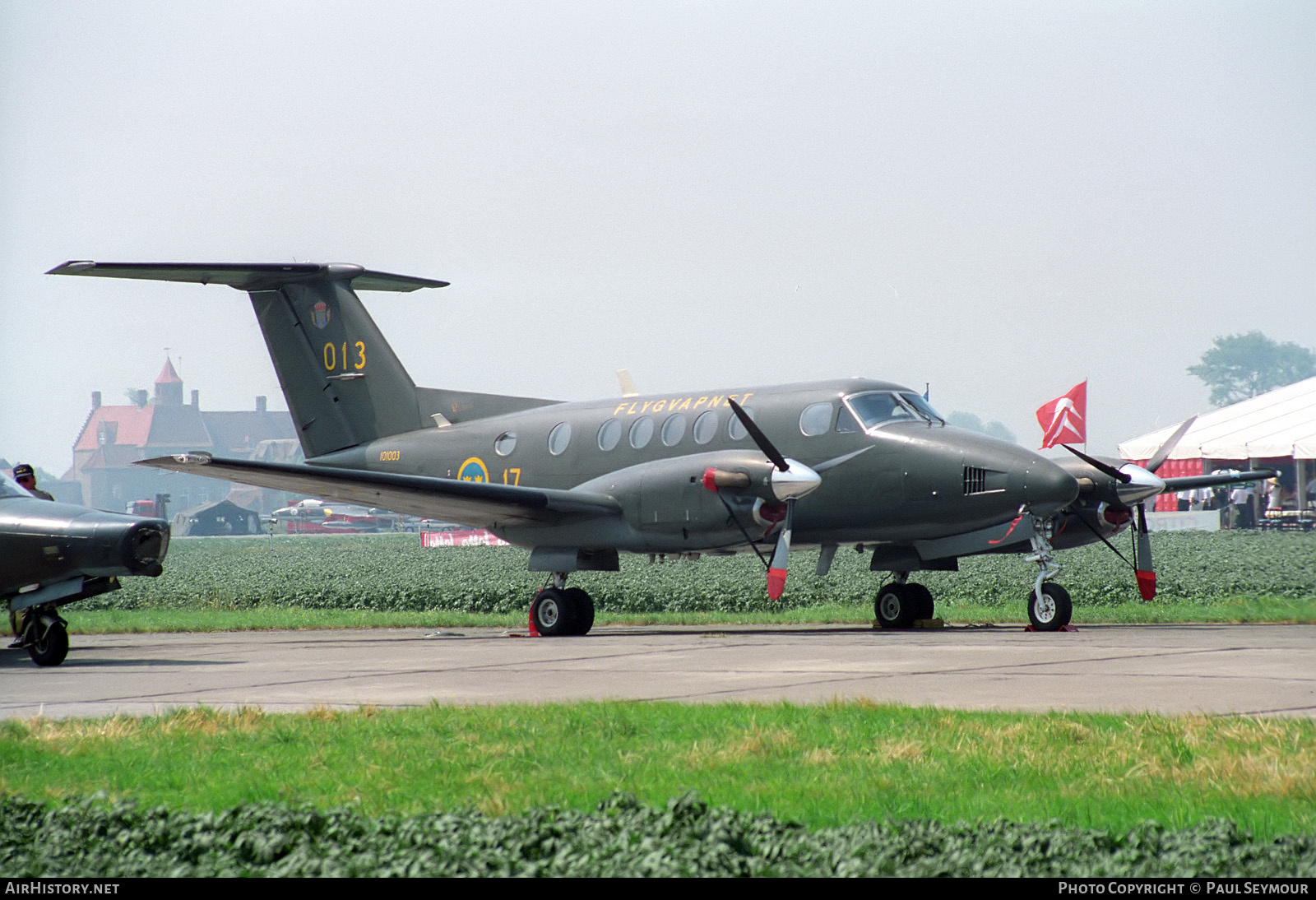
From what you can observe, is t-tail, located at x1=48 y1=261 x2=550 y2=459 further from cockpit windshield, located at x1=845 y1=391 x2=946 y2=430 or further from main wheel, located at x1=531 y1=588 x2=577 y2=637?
cockpit windshield, located at x1=845 y1=391 x2=946 y2=430

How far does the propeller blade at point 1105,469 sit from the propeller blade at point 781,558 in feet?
12.7

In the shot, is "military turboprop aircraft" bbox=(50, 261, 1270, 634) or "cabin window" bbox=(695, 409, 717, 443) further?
"cabin window" bbox=(695, 409, 717, 443)

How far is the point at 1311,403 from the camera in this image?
56125 millimetres

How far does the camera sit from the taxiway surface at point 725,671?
31.1ft

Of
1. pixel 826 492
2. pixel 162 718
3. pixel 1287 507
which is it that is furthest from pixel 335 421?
pixel 1287 507

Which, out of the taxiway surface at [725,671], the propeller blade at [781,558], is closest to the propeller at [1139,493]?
the taxiway surface at [725,671]

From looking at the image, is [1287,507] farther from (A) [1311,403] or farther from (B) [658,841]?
(B) [658,841]

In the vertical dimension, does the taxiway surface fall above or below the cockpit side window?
below

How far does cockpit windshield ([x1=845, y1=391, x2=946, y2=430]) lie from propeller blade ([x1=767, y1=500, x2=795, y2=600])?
1.64 meters

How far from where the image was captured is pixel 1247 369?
194 meters

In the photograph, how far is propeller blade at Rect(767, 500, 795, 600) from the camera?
55.5 ft

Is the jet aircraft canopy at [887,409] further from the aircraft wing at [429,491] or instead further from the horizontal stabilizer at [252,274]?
the horizontal stabilizer at [252,274]

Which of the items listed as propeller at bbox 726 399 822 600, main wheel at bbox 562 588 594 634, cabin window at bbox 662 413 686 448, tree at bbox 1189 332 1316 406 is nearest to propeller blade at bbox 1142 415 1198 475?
propeller at bbox 726 399 822 600

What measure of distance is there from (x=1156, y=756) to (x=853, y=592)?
1854 centimetres
